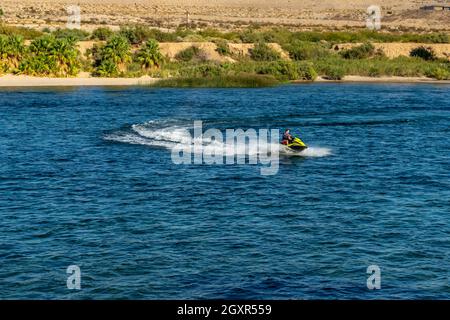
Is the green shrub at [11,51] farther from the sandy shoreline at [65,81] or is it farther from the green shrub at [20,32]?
the green shrub at [20,32]

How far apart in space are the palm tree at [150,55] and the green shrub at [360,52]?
33.1m

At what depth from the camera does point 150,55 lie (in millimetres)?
99500

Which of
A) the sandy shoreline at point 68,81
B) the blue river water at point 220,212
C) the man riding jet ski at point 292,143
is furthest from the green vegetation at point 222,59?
the man riding jet ski at point 292,143

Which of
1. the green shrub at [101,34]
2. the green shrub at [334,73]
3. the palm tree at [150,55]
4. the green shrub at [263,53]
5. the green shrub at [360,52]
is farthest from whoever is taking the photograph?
the green shrub at [360,52]

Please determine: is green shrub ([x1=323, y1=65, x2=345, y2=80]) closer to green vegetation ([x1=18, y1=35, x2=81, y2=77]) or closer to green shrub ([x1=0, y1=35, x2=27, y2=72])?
green vegetation ([x1=18, y1=35, x2=81, y2=77])

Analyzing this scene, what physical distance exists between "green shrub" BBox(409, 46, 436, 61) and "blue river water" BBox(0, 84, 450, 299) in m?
60.1

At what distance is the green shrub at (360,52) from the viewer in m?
117

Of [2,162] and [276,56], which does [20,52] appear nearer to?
[276,56]

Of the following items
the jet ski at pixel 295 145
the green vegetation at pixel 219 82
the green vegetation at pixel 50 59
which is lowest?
the jet ski at pixel 295 145

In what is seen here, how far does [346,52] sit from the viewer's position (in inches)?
4638

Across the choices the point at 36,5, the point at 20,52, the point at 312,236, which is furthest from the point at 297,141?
the point at 36,5

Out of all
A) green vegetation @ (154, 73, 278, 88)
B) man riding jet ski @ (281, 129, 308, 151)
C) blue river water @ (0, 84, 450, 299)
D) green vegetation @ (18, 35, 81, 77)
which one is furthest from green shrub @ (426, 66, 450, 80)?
man riding jet ski @ (281, 129, 308, 151)

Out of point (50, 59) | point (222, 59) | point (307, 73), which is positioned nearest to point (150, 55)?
point (50, 59)
